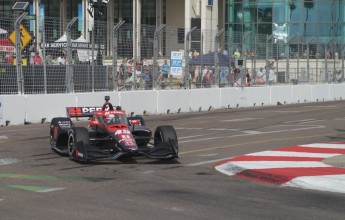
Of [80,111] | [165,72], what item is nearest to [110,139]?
[80,111]

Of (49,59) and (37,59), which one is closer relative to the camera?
(37,59)

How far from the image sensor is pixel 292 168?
11.0 metres

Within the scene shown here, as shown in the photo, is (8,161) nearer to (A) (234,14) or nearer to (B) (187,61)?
(B) (187,61)

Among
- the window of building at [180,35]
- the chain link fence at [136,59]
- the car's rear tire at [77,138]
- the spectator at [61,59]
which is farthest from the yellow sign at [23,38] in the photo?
the car's rear tire at [77,138]

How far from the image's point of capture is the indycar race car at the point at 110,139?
37.5 ft

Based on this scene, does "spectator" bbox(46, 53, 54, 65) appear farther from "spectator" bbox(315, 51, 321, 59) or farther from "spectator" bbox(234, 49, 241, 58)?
"spectator" bbox(315, 51, 321, 59)

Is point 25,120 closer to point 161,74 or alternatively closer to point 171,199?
point 161,74

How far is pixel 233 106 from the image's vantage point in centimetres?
2897

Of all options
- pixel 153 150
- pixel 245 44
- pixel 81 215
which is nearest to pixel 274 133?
pixel 153 150

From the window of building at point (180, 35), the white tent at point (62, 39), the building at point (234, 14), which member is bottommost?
the white tent at point (62, 39)

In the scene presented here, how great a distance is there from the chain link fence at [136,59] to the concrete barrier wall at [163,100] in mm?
372

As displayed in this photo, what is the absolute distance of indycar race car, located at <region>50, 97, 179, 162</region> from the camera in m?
11.4

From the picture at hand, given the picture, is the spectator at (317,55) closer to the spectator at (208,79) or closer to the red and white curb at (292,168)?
the spectator at (208,79)

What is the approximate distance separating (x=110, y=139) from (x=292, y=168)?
10.4 ft
